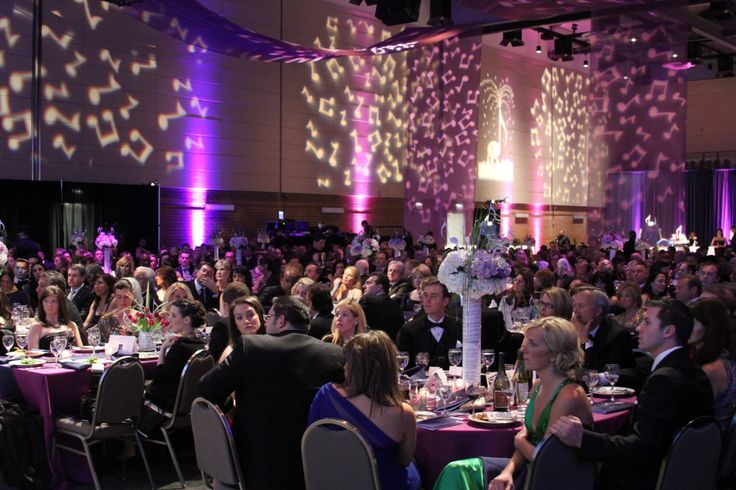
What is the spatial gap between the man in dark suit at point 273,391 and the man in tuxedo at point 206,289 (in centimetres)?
435

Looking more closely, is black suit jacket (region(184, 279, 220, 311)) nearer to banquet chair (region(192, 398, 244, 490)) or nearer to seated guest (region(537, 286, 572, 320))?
seated guest (region(537, 286, 572, 320))

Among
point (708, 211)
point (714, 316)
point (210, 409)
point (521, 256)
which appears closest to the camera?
point (210, 409)

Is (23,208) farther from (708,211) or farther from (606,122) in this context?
(708,211)

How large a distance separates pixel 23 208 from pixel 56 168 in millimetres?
1127

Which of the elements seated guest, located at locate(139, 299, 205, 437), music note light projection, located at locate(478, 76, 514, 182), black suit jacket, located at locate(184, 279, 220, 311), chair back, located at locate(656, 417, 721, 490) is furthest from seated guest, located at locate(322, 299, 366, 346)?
music note light projection, located at locate(478, 76, 514, 182)

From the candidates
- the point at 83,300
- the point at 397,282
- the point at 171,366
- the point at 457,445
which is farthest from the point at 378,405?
the point at 397,282

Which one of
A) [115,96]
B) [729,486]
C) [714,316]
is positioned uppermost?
[115,96]

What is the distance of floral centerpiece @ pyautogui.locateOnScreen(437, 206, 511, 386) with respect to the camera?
15.1ft

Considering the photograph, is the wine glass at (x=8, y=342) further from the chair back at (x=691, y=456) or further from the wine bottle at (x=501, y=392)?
the chair back at (x=691, y=456)

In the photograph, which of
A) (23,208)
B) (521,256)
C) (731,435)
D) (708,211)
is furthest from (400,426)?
(708,211)

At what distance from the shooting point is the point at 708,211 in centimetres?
2353

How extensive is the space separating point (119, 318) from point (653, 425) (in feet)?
15.2

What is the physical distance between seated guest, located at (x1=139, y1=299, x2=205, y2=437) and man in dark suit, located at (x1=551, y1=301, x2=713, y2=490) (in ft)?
9.31

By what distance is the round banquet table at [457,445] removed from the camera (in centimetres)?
362
